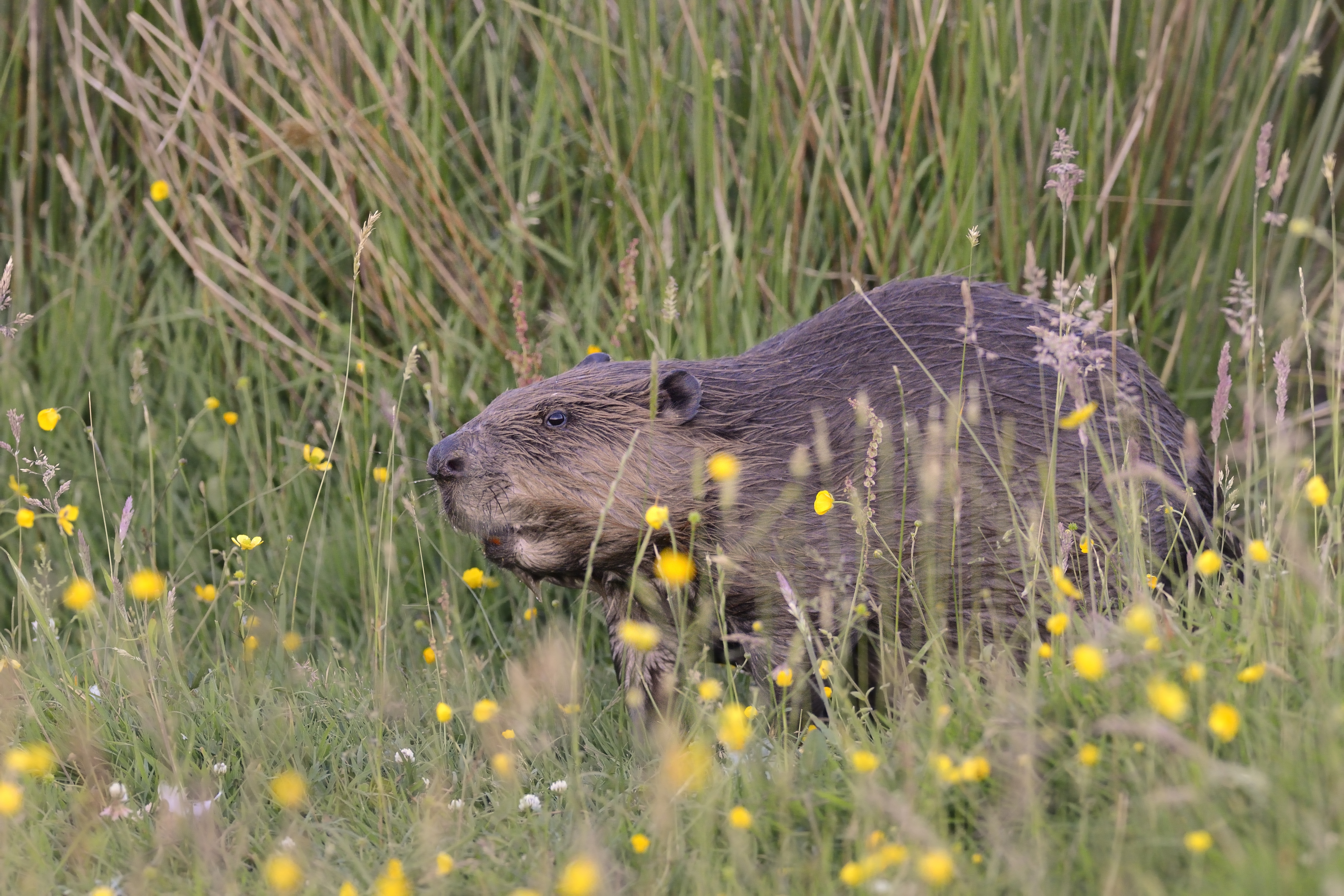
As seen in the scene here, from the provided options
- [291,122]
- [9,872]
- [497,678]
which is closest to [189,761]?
[9,872]

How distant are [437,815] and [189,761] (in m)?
0.58

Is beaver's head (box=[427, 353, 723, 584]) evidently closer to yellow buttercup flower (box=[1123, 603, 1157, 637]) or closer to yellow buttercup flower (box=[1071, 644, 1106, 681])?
yellow buttercup flower (box=[1123, 603, 1157, 637])

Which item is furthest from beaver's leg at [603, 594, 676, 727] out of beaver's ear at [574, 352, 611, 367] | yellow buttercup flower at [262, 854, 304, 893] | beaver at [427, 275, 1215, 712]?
yellow buttercup flower at [262, 854, 304, 893]

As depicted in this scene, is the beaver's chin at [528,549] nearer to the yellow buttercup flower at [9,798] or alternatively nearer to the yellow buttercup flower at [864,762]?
the yellow buttercup flower at [864,762]

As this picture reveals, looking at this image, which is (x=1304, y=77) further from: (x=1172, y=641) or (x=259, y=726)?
(x=259, y=726)

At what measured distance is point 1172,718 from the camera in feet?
6.14

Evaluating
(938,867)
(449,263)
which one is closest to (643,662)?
(938,867)

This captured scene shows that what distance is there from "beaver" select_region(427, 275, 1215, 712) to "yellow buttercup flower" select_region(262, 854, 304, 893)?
869 millimetres

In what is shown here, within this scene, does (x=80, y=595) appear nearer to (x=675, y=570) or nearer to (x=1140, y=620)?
(x=675, y=570)

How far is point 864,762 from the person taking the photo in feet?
6.17

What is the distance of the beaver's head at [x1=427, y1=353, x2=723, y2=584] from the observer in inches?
115

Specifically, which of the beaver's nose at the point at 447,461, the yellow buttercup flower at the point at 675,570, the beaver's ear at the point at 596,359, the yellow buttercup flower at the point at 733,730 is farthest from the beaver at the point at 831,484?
the yellow buttercup flower at the point at 733,730

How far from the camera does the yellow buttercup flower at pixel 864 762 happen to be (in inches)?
73.7

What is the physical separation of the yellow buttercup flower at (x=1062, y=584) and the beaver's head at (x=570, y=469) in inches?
35.7
